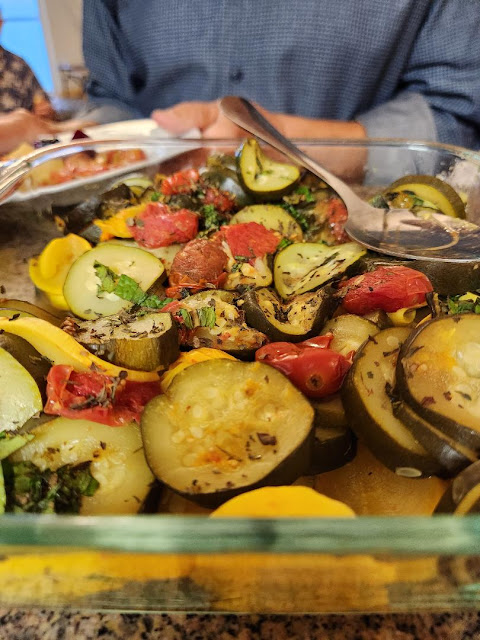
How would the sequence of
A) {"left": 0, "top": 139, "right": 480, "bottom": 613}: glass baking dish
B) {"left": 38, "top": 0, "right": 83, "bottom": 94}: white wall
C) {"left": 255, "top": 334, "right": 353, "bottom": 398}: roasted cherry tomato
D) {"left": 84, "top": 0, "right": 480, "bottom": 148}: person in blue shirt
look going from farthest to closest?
{"left": 38, "top": 0, "right": 83, "bottom": 94}: white wall < {"left": 84, "top": 0, "right": 480, "bottom": 148}: person in blue shirt < {"left": 255, "top": 334, "right": 353, "bottom": 398}: roasted cherry tomato < {"left": 0, "top": 139, "right": 480, "bottom": 613}: glass baking dish

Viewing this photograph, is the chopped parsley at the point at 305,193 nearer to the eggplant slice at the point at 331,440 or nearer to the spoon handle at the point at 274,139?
the spoon handle at the point at 274,139

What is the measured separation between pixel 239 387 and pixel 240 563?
22cm

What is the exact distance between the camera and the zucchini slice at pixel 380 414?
2.06ft

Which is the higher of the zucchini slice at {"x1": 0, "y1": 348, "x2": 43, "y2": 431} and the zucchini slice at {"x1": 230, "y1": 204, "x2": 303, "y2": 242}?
the zucchini slice at {"x1": 0, "y1": 348, "x2": 43, "y2": 431}

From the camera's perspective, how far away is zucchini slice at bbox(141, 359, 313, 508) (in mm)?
587

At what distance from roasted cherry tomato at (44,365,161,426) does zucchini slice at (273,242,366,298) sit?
0.42m

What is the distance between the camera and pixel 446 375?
67 cm

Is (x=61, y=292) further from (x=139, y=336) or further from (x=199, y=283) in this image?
(x=139, y=336)

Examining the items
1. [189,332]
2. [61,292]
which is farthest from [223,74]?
[189,332]

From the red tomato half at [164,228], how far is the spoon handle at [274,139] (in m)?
0.32

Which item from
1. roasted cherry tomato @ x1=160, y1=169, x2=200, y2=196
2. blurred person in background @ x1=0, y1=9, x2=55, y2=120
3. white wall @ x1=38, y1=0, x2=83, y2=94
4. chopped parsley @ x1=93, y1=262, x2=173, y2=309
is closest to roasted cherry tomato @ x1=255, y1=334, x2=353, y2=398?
chopped parsley @ x1=93, y1=262, x2=173, y2=309

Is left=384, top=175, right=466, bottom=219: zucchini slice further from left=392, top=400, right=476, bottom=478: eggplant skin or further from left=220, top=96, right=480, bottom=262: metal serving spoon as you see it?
left=392, top=400, right=476, bottom=478: eggplant skin

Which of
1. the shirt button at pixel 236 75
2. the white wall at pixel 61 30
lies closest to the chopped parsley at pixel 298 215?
the shirt button at pixel 236 75

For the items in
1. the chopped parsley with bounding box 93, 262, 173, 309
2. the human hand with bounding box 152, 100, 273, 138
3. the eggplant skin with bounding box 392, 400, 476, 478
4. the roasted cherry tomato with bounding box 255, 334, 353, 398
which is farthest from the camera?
the human hand with bounding box 152, 100, 273, 138
